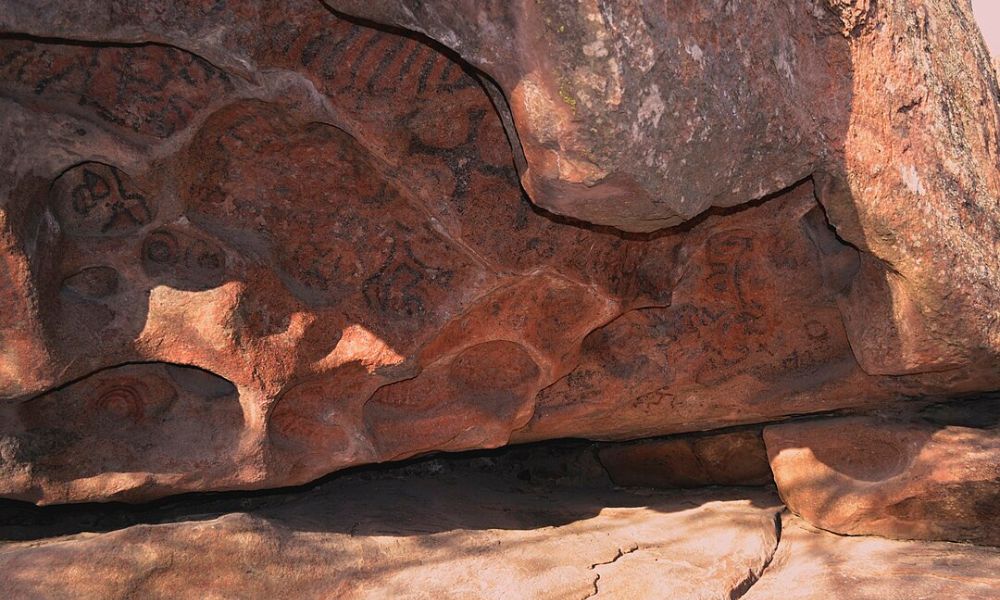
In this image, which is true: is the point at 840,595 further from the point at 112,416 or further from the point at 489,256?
the point at 112,416

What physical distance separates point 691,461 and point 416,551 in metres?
1.25

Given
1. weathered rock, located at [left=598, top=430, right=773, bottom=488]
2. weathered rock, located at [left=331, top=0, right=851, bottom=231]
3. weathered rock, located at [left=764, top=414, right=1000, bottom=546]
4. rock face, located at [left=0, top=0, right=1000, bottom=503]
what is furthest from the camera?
weathered rock, located at [left=598, top=430, right=773, bottom=488]

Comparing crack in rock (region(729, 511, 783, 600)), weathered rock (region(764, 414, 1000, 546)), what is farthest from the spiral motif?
weathered rock (region(764, 414, 1000, 546))

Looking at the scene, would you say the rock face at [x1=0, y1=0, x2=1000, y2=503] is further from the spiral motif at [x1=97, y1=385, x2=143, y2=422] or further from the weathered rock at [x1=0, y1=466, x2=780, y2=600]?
the weathered rock at [x1=0, y1=466, x2=780, y2=600]

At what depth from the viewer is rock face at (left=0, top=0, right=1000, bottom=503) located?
1.50 metres

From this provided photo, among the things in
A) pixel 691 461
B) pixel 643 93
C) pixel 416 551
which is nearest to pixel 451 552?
pixel 416 551

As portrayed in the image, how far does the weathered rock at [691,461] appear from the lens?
286 cm

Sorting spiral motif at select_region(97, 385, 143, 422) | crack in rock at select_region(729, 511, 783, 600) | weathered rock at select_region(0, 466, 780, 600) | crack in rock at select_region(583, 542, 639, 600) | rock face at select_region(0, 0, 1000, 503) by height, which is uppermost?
rock face at select_region(0, 0, 1000, 503)

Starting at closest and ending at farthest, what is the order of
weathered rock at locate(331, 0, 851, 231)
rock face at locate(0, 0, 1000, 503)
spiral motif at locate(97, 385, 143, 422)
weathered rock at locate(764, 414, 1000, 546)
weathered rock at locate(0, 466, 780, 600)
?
weathered rock at locate(331, 0, 851, 231) < rock face at locate(0, 0, 1000, 503) < weathered rock at locate(0, 466, 780, 600) < spiral motif at locate(97, 385, 143, 422) < weathered rock at locate(764, 414, 1000, 546)

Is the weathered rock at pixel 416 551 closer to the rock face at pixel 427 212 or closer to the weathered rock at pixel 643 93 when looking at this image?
the rock face at pixel 427 212

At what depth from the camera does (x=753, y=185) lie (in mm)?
1703

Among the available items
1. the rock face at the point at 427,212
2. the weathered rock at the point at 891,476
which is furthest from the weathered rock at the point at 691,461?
the rock face at the point at 427,212

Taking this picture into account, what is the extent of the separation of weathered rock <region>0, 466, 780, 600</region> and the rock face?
0.16 meters

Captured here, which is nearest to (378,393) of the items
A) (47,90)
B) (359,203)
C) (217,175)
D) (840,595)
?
(359,203)
